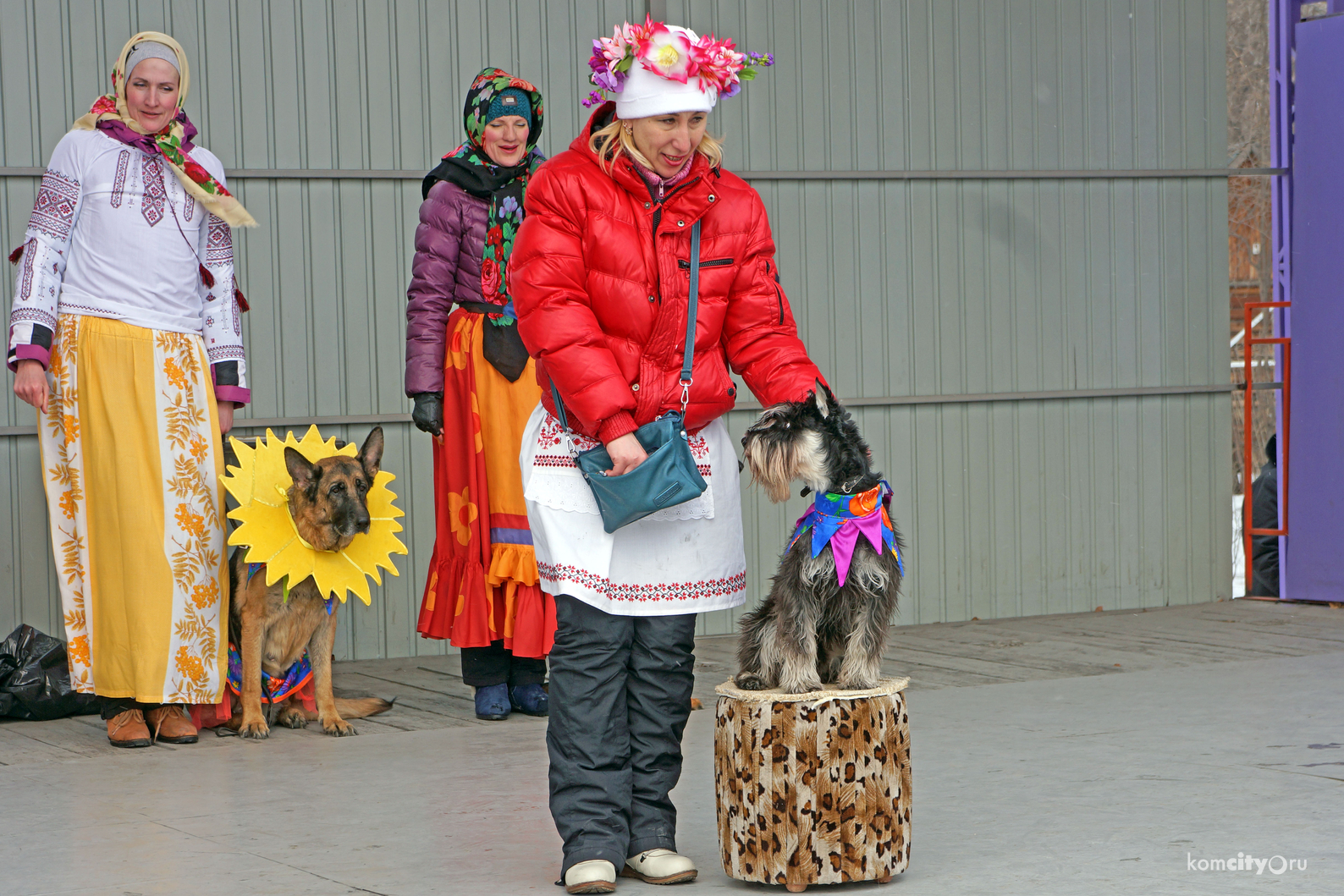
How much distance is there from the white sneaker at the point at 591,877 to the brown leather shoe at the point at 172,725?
2354 millimetres

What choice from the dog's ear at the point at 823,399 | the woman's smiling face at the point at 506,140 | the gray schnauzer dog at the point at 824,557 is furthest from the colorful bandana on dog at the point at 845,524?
the woman's smiling face at the point at 506,140

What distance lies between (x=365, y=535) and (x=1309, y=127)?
5.40 meters

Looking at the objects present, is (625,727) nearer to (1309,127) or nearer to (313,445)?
(313,445)

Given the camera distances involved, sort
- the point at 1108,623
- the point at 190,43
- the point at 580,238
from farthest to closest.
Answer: the point at 1108,623
the point at 190,43
the point at 580,238

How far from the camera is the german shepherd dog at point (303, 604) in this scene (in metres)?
5.54

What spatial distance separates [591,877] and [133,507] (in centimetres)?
258

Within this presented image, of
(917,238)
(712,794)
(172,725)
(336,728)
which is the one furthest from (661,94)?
(917,238)

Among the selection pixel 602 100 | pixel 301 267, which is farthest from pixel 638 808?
pixel 301 267

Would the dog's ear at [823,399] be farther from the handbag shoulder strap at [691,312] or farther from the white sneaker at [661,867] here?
the white sneaker at [661,867]

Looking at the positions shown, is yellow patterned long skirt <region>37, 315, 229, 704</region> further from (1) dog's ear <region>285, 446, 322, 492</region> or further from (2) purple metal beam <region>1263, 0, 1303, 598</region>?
(2) purple metal beam <region>1263, 0, 1303, 598</region>

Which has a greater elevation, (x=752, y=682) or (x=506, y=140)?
(x=506, y=140)

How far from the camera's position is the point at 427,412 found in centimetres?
580

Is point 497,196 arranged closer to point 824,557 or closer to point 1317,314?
point 824,557

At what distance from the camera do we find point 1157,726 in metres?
5.38
